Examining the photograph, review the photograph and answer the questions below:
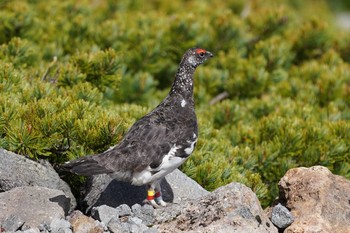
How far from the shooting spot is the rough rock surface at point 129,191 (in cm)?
511

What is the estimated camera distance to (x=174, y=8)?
11.5 m

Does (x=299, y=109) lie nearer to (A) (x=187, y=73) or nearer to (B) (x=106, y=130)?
(A) (x=187, y=73)

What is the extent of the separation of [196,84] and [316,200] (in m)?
A: 3.72

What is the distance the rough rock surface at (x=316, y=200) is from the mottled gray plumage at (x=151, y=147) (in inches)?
33.6

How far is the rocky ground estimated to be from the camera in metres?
4.40

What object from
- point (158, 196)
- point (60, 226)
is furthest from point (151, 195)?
point (60, 226)

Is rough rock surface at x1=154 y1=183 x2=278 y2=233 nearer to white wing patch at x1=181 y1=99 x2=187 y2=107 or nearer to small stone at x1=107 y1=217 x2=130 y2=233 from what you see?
small stone at x1=107 y1=217 x2=130 y2=233

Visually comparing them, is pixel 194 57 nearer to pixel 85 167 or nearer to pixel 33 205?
pixel 85 167

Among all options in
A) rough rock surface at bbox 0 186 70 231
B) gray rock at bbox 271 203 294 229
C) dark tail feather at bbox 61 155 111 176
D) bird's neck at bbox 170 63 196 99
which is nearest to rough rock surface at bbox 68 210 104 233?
rough rock surface at bbox 0 186 70 231

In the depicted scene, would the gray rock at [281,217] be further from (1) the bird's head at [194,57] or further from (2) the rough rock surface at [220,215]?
(1) the bird's head at [194,57]

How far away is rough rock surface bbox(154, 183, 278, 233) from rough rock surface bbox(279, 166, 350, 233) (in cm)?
28

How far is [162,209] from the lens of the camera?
483 cm

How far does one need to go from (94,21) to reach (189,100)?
4.42 meters

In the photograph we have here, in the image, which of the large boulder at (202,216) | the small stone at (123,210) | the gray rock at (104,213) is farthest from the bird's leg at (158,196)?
the gray rock at (104,213)
